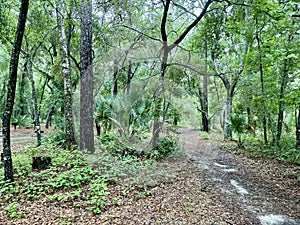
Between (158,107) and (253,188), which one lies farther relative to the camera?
(158,107)

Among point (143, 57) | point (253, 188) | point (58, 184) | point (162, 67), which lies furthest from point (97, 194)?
point (143, 57)

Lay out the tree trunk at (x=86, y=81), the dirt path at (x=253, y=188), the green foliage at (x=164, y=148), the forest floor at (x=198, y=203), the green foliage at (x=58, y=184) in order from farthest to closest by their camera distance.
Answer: the green foliage at (x=164, y=148) → the tree trunk at (x=86, y=81) → the green foliage at (x=58, y=184) → the dirt path at (x=253, y=188) → the forest floor at (x=198, y=203)

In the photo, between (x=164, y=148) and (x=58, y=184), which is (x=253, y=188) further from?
(x=58, y=184)

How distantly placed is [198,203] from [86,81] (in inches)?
189

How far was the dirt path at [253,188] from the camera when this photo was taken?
360 cm

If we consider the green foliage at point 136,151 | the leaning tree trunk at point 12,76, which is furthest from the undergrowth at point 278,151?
the leaning tree trunk at point 12,76

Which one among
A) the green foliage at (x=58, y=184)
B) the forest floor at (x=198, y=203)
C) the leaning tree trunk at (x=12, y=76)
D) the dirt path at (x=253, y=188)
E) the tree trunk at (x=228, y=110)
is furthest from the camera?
the tree trunk at (x=228, y=110)

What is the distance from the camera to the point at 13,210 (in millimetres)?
3566

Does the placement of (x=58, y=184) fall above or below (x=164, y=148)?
below

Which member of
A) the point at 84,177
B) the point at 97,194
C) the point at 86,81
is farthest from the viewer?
the point at 86,81

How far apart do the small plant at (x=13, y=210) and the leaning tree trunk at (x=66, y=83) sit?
3.73 meters

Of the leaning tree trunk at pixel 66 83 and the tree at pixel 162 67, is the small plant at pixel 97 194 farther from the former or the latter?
the leaning tree trunk at pixel 66 83

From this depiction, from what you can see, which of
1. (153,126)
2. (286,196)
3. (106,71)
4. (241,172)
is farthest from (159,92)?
(286,196)

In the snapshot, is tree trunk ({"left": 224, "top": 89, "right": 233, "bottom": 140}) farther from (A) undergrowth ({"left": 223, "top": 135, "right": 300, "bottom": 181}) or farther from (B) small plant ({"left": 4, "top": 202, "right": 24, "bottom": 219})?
(B) small plant ({"left": 4, "top": 202, "right": 24, "bottom": 219})
